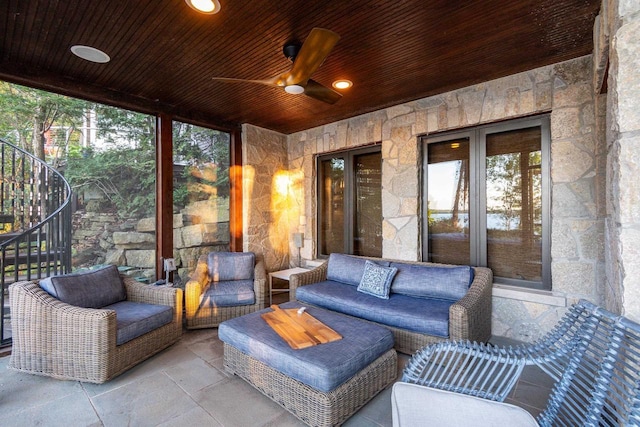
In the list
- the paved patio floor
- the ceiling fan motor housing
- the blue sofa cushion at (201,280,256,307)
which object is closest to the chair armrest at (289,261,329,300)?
the blue sofa cushion at (201,280,256,307)

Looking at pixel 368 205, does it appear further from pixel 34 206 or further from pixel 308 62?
pixel 34 206

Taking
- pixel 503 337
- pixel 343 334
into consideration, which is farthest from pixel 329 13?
pixel 503 337

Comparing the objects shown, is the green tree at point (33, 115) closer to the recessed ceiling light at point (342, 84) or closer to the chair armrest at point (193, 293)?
the chair armrest at point (193, 293)

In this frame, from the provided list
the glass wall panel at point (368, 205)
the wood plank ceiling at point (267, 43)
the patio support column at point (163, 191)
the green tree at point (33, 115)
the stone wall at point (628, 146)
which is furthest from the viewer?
the glass wall panel at point (368, 205)

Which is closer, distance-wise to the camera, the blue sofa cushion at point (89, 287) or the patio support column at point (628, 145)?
the patio support column at point (628, 145)

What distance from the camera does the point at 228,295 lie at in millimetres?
3377

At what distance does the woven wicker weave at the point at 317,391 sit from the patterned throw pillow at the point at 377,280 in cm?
98

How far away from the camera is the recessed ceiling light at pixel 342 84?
10.6 feet

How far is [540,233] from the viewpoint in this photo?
3027 mm

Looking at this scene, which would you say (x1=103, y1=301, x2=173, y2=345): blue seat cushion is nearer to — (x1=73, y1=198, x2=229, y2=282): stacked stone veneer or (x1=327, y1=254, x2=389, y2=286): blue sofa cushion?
(x1=73, y1=198, x2=229, y2=282): stacked stone veneer

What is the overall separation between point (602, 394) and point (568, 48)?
2.78 m

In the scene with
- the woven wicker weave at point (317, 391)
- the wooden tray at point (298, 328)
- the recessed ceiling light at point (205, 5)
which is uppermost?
the recessed ceiling light at point (205, 5)

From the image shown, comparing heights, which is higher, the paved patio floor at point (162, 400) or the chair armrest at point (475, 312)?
the chair armrest at point (475, 312)

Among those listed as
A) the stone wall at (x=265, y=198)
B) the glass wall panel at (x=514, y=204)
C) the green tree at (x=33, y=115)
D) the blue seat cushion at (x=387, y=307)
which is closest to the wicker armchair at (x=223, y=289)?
the blue seat cushion at (x=387, y=307)
